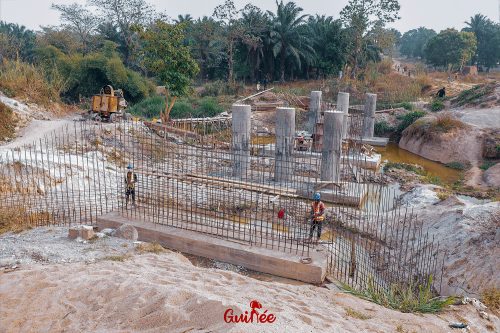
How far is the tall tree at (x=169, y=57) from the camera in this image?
58.7 ft

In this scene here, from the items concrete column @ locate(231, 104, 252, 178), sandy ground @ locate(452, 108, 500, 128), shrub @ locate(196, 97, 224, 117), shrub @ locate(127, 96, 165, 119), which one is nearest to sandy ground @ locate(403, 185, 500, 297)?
concrete column @ locate(231, 104, 252, 178)

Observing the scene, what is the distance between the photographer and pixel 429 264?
798cm

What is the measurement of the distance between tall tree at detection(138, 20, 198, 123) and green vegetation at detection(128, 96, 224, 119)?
15.3 feet

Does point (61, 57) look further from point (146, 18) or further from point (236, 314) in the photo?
point (236, 314)

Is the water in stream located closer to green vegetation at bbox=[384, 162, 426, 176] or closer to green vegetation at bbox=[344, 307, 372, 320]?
green vegetation at bbox=[384, 162, 426, 176]

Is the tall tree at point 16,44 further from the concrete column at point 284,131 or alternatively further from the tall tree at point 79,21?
the concrete column at point 284,131

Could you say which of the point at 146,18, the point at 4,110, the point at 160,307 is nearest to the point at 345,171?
the point at 160,307

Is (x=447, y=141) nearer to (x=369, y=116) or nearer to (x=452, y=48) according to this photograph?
(x=369, y=116)

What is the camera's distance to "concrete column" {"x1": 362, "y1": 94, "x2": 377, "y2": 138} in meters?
21.5

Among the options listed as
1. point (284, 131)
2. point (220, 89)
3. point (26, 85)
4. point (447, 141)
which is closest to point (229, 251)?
point (284, 131)

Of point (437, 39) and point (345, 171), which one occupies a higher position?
point (437, 39)

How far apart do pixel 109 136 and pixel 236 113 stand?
554cm

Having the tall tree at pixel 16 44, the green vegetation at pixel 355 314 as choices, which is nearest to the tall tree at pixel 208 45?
the tall tree at pixel 16 44

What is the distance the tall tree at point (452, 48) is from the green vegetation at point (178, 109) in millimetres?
25066
